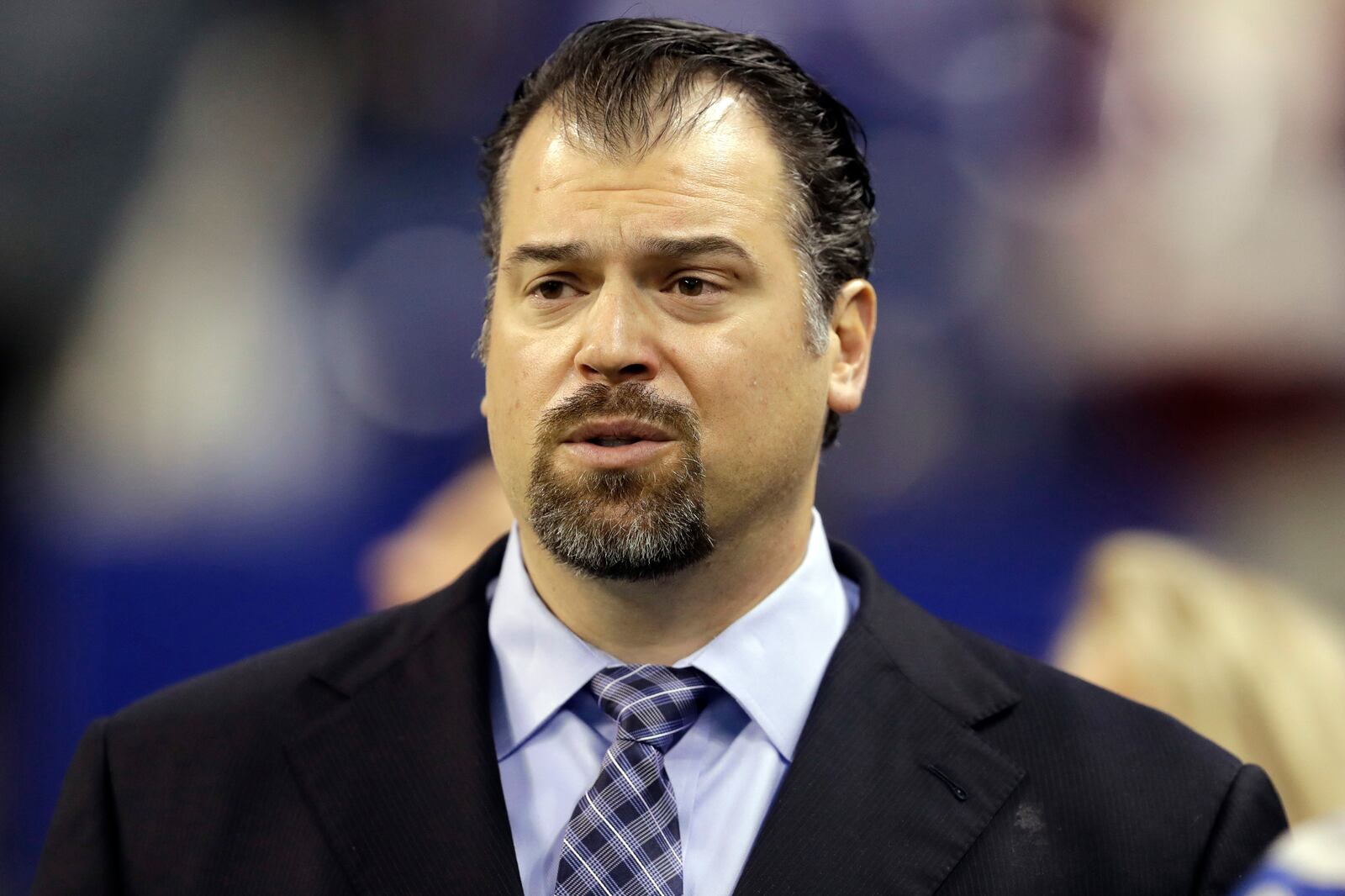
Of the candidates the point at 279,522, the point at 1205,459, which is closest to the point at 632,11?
the point at 279,522

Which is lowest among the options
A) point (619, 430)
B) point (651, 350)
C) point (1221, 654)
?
point (1221, 654)

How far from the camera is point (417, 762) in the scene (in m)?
2.17

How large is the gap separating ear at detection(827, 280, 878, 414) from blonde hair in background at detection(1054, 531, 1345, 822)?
0.80 metres

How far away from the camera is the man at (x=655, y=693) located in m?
2.09

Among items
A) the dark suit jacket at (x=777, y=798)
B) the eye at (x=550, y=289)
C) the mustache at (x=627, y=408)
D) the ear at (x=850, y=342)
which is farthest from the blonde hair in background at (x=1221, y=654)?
A: the eye at (x=550, y=289)

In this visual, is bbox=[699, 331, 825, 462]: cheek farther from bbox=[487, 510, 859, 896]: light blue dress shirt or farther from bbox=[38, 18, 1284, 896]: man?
bbox=[487, 510, 859, 896]: light blue dress shirt

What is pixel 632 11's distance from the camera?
311 centimetres

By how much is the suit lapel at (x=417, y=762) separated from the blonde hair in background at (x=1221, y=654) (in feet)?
4.53

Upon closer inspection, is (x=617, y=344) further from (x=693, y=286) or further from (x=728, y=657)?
(x=728, y=657)

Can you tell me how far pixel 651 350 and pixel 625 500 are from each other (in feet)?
0.76

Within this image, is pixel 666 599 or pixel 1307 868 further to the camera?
pixel 666 599

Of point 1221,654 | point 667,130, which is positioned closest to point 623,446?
point 667,130

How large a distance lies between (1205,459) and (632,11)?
1.56m

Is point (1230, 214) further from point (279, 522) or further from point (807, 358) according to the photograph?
point (279, 522)
